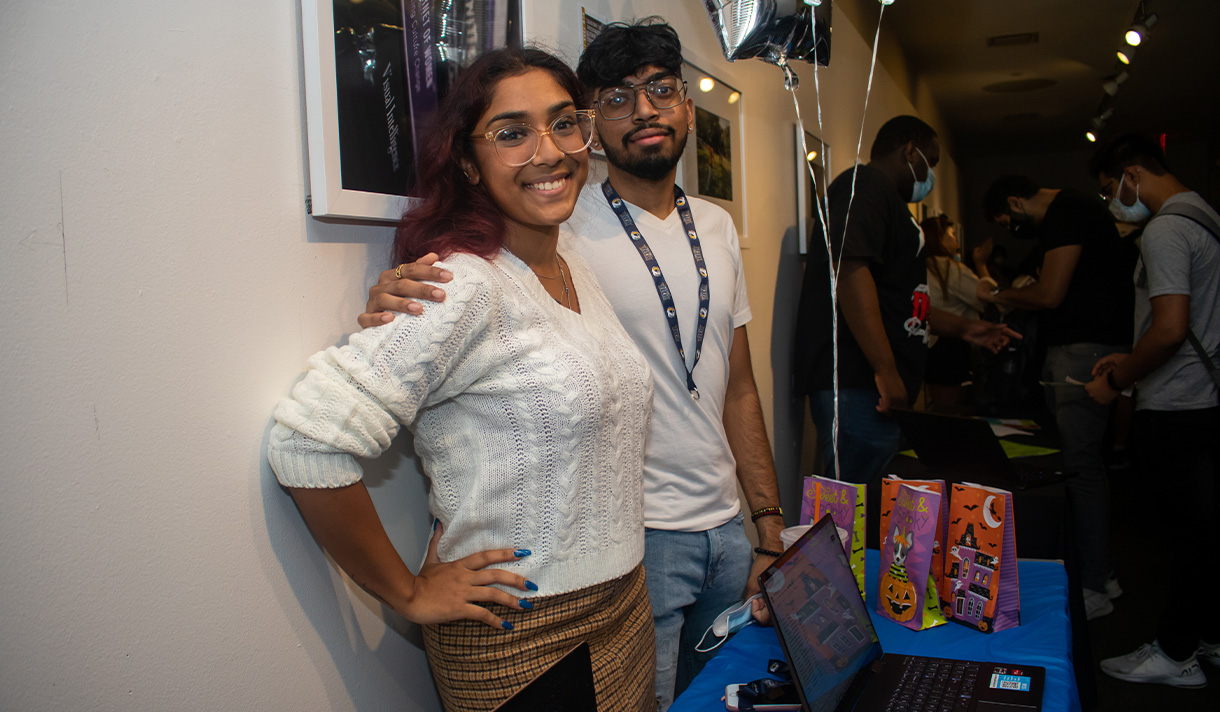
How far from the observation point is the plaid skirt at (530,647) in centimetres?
103

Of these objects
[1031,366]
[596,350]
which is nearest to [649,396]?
[596,350]

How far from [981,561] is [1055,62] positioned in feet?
20.7

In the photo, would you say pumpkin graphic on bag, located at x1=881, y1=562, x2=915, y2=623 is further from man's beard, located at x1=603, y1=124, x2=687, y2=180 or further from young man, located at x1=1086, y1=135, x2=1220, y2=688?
young man, located at x1=1086, y1=135, x2=1220, y2=688

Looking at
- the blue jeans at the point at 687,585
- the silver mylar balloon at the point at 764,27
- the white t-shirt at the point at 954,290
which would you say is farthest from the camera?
the white t-shirt at the point at 954,290

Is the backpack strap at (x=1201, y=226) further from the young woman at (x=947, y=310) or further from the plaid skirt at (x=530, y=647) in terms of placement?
the plaid skirt at (x=530, y=647)

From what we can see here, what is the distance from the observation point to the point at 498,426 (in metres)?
1.00

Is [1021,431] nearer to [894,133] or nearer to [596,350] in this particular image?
[894,133]

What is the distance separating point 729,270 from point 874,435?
3.88ft

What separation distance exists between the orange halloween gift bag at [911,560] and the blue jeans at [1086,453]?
80.2 inches

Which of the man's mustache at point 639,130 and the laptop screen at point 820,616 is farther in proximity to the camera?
the man's mustache at point 639,130

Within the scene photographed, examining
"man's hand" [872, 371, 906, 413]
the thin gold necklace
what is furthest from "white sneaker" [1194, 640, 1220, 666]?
the thin gold necklace

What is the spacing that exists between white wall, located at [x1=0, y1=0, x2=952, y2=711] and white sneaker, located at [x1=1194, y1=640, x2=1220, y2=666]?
2.86m

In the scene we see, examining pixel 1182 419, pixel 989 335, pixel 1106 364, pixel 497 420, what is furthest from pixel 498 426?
pixel 989 335

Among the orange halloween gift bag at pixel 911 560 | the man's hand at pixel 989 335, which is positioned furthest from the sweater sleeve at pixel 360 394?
the man's hand at pixel 989 335
